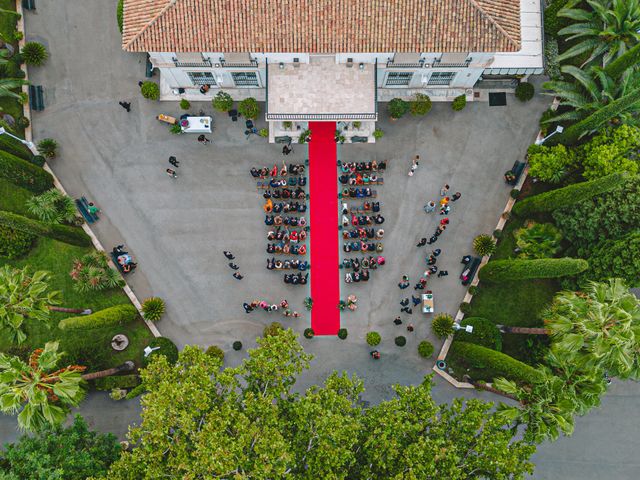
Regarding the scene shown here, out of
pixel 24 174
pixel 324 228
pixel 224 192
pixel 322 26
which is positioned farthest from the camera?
→ pixel 224 192

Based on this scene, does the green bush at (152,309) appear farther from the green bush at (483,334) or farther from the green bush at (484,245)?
the green bush at (484,245)

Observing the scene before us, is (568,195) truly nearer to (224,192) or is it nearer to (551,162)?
(551,162)

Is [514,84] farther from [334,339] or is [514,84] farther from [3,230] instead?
[3,230]

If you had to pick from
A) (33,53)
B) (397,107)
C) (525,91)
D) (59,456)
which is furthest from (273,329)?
(33,53)

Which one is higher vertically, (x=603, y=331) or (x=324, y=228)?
(x=324, y=228)

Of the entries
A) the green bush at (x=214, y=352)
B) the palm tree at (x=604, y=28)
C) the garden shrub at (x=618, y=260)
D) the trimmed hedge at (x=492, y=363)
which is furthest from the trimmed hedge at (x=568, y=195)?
the green bush at (x=214, y=352)

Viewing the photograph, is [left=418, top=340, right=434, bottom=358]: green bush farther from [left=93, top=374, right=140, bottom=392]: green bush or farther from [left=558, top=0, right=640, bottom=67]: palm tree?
[left=558, top=0, right=640, bottom=67]: palm tree
